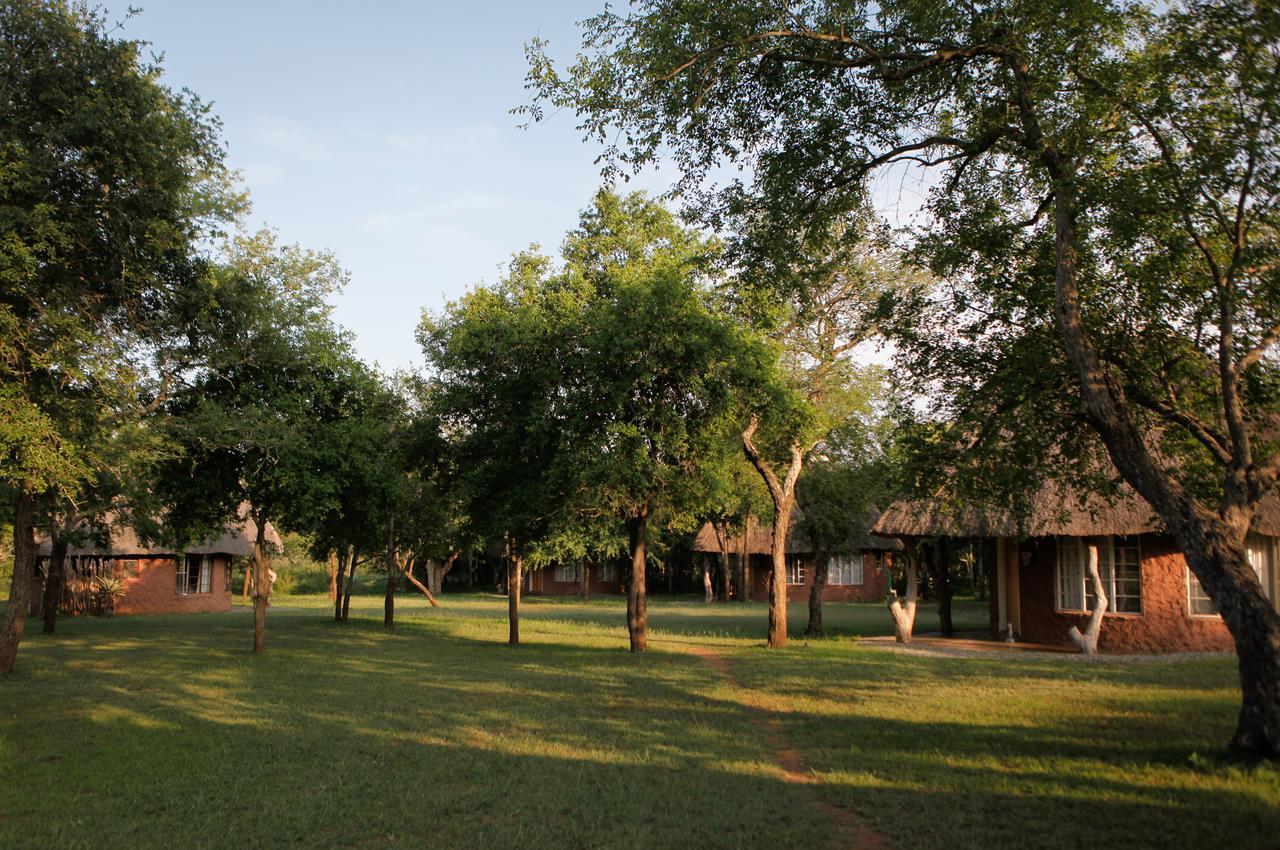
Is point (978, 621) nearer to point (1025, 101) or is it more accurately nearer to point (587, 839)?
point (1025, 101)

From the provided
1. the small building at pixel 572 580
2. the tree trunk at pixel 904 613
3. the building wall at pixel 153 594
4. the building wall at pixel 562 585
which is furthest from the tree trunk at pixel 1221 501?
the building wall at pixel 562 585

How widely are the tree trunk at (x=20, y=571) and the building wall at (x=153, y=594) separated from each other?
21776mm

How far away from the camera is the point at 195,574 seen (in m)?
38.8

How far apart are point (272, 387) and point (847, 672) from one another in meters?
12.0

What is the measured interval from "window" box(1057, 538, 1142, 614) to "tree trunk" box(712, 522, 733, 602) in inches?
833

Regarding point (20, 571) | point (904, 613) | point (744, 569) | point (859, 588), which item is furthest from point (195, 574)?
point (904, 613)

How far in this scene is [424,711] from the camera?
11992mm

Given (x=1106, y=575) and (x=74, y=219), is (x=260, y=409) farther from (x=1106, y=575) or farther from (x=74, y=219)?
(x=1106, y=575)

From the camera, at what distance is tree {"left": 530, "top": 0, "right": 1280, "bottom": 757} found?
319 inches

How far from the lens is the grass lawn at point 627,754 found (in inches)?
264

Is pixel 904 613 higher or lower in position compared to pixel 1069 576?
lower

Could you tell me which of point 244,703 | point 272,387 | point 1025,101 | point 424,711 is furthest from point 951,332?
point 272,387

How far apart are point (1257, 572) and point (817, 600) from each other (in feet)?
33.5

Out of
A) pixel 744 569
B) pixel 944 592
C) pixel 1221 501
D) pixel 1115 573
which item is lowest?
pixel 744 569
